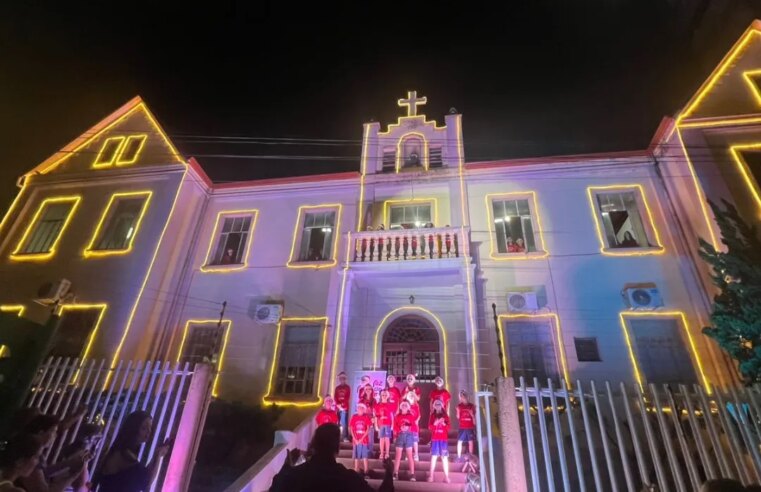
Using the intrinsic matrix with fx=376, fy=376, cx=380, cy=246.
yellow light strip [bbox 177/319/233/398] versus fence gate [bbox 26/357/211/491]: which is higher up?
yellow light strip [bbox 177/319/233/398]

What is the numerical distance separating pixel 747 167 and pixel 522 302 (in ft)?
23.6

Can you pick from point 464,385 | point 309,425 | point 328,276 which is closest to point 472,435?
point 464,385

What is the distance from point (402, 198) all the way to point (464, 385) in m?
6.39

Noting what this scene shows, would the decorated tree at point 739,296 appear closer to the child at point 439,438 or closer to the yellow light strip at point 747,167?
the yellow light strip at point 747,167

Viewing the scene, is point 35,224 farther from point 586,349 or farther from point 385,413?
point 586,349

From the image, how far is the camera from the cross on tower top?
14.6 meters

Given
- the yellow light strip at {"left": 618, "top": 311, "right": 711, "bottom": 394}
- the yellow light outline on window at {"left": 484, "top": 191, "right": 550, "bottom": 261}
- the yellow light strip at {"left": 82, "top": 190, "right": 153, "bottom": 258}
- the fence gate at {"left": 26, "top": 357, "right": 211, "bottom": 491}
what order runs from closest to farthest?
the fence gate at {"left": 26, "top": 357, "right": 211, "bottom": 491}
the yellow light strip at {"left": 618, "top": 311, "right": 711, "bottom": 394}
the yellow light outline on window at {"left": 484, "top": 191, "right": 550, "bottom": 261}
the yellow light strip at {"left": 82, "top": 190, "right": 153, "bottom": 258}

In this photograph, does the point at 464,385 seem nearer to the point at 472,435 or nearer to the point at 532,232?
the point at 472,435

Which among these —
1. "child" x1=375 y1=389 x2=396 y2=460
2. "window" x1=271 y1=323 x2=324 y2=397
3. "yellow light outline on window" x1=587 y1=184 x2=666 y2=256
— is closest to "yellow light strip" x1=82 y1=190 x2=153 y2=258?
"window" x1=271 y1=323 x2=324 y2=397

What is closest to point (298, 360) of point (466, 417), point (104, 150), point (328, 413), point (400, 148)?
point (328, 413)

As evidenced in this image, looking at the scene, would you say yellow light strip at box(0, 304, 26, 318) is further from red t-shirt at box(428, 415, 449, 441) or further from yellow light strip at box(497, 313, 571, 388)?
yellow light strip at box(497, 313, 571, 388)

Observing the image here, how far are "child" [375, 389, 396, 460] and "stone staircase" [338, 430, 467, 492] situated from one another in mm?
356

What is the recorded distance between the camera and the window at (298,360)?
11.0 m

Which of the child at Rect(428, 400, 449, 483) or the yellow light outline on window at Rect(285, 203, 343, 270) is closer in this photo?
the child at Rect(428, 400, 449, 483)
